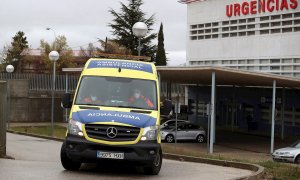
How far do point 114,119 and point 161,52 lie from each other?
2081 inches

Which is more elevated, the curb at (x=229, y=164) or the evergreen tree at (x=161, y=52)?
the evergreen tree at (x=161, y=52)

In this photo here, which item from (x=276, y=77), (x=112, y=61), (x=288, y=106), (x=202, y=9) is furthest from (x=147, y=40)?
(x=112, y=61)

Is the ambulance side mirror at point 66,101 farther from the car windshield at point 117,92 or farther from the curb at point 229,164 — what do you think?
the curb at point 229,164

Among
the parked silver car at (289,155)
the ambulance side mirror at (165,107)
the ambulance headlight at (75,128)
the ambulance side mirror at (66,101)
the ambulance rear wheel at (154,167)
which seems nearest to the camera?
the ambulance headlight at (75,128)

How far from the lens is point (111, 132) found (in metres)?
11.2

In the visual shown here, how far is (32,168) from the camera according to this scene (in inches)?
478

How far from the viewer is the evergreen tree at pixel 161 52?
63228 millimetres

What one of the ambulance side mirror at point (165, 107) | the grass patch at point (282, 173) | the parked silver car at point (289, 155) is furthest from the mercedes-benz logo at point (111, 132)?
the parked silver car at point (289, 155)

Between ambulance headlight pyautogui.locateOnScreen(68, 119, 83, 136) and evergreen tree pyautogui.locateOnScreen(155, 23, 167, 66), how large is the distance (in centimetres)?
5166

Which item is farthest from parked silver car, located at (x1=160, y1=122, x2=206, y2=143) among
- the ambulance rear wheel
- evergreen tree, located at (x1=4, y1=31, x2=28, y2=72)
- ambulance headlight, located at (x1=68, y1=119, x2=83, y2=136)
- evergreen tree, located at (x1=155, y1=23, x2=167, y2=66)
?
evergreen tree, located at (x1=4, y1=31, x2=28, y2=72)

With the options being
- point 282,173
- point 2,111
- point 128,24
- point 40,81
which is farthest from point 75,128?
point 128,24

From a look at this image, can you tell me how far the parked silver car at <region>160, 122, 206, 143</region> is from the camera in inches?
1379

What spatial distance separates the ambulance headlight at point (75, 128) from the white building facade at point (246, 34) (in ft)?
105

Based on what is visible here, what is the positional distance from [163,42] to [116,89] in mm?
53336
